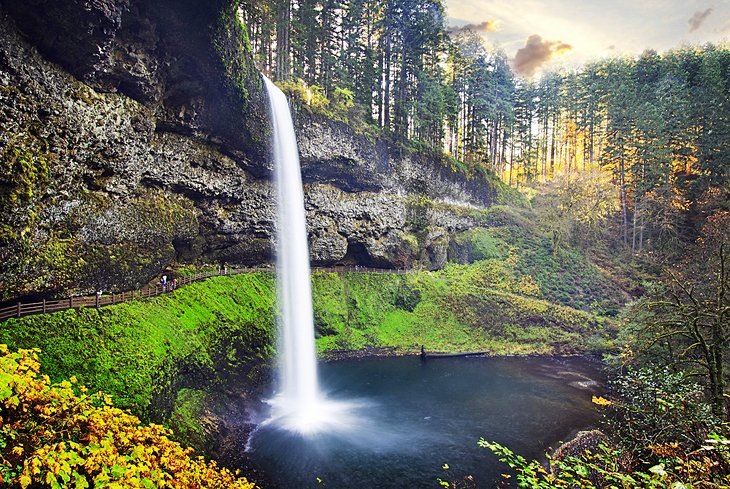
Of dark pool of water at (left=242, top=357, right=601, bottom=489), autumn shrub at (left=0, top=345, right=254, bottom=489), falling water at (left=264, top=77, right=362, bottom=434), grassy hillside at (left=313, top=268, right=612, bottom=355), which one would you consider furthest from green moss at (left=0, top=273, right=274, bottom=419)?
grassy hillside at (left=313, top=268, right=612, bottom=355)

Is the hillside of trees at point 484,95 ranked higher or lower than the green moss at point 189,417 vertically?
higher

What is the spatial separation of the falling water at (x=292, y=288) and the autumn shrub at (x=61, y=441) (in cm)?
1365

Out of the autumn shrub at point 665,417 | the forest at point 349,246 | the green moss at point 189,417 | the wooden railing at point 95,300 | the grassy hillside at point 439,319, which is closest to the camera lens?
the autumn shrub at point 665,417

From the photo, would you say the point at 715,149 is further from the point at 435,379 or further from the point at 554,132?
the point at 435,379

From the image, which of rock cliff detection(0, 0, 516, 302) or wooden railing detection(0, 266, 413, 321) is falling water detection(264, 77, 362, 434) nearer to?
rock cliff detection(0, 0, 516, 302)

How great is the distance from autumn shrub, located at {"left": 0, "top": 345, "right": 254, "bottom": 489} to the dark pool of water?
8.40m

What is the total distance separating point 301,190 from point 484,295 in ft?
59.9

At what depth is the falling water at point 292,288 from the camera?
20016mm

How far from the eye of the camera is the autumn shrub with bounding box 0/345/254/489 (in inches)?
166

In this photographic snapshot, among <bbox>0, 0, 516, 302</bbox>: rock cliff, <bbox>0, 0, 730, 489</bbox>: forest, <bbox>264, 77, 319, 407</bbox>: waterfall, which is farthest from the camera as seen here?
<bbox>264, 77, 319, 407</bbox>: waterfall

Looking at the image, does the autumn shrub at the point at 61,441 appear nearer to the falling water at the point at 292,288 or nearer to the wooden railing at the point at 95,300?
the wooden railing at the point at 95,300

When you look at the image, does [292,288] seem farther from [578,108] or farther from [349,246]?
[578,108]

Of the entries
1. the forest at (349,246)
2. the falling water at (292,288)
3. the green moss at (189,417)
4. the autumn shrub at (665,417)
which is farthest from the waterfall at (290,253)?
the autumn shrub at (665,417)

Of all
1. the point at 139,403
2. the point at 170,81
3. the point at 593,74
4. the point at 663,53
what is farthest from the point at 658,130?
the point at 139,403
